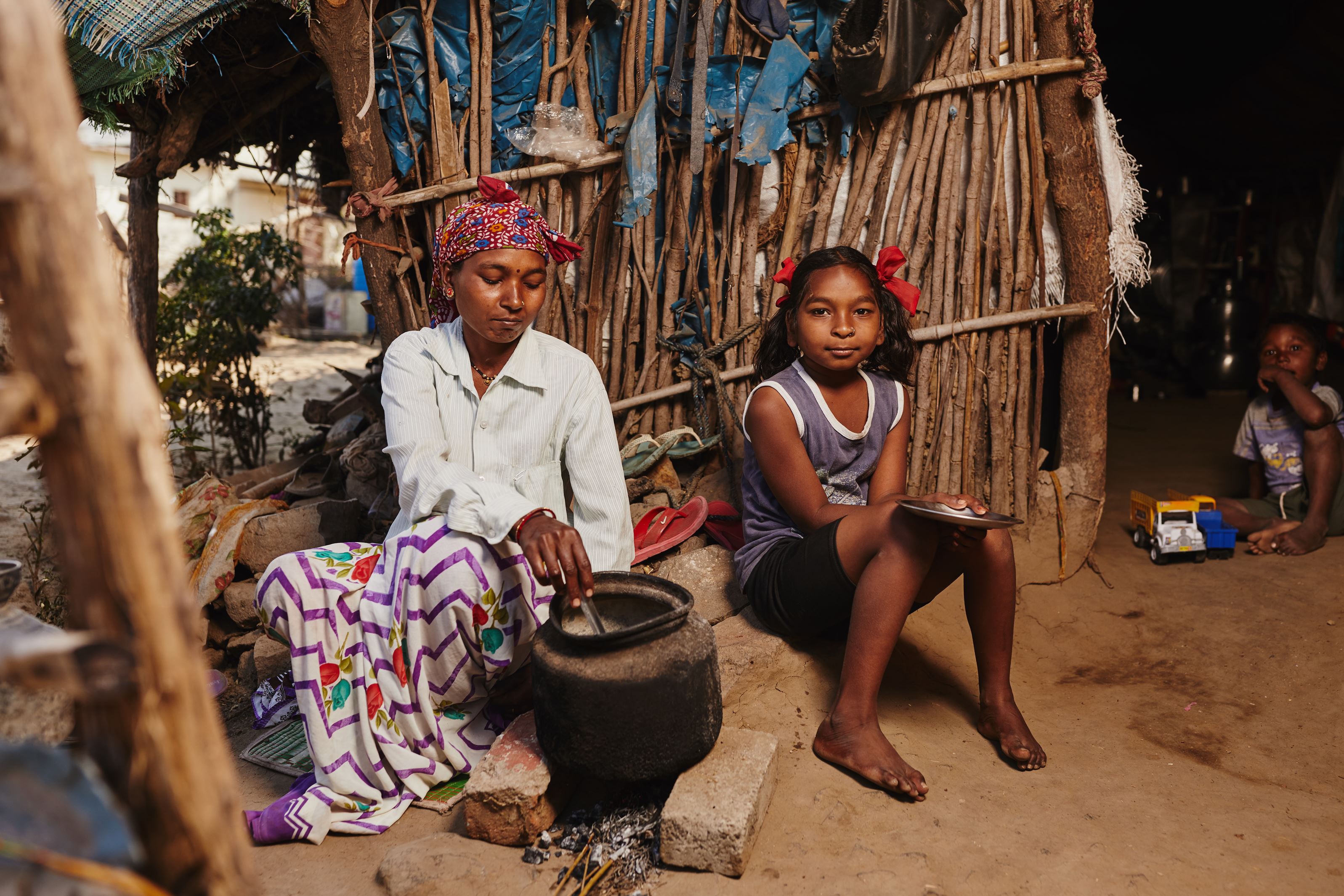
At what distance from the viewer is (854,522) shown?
2379mm

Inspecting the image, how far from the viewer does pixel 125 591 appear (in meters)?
0.97

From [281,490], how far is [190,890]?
12.3 feet

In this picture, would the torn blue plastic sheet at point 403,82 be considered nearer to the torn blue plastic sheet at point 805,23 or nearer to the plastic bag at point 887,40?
the torn blue plastic sheet at point 805,23

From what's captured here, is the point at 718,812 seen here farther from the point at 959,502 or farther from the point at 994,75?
the point at 994,75

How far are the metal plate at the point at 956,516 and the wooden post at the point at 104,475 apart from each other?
1.53 m

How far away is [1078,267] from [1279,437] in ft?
4.88

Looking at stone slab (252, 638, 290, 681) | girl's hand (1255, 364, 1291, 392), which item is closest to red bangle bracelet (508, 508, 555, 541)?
stone slab (252, 638, 290, 681)

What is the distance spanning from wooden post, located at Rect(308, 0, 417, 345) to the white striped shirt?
0.94 meters

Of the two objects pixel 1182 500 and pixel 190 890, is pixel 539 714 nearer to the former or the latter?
pixel 190 890

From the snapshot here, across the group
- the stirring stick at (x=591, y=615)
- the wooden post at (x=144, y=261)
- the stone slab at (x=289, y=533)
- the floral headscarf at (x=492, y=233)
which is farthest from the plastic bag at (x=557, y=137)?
the wooden post at (x=144, y=261)

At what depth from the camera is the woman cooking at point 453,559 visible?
232 centimetres

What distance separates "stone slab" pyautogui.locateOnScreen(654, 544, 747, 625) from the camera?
9.71 feet

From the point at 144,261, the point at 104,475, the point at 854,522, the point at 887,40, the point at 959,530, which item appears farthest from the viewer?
the point at 144,261

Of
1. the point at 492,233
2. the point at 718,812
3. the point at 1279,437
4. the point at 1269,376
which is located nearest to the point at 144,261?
the point at 492,233
